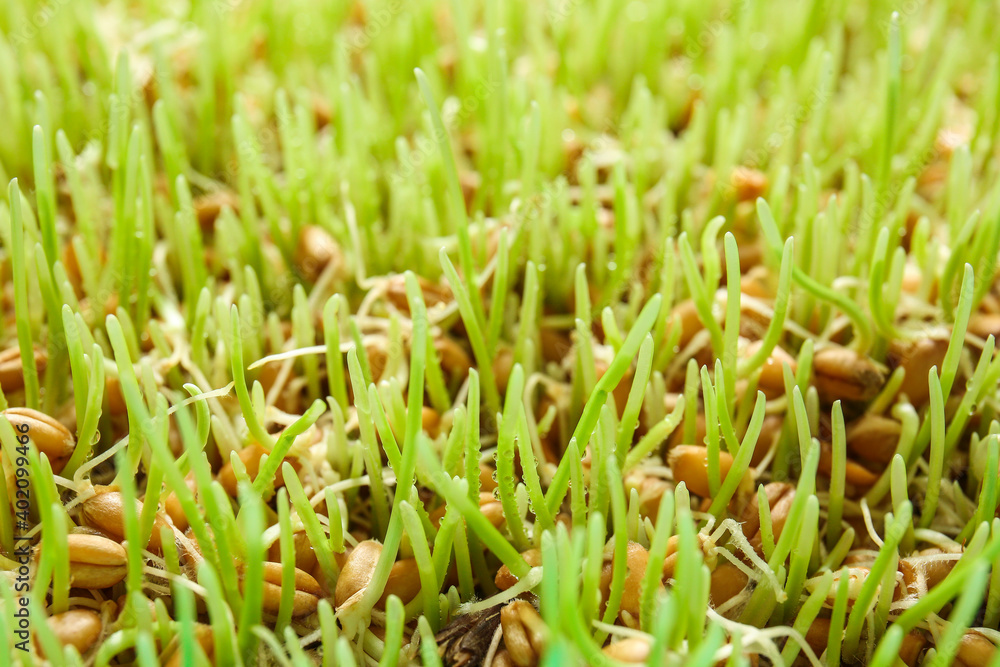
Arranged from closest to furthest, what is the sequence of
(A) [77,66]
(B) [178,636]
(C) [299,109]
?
1. (B) [178,636]
2. (C) [299,109]
3. (A) [77,66]

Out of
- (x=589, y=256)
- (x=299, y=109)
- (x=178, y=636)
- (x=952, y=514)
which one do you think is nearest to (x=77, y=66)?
(x=299, y=109)

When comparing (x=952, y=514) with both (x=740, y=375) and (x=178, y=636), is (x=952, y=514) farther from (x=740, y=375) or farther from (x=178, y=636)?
(x=178, y=636)

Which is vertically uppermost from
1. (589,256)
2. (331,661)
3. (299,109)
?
(299,109)

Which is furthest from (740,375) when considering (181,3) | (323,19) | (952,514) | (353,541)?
(181,3)

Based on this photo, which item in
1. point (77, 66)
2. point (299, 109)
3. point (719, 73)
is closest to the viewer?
point (299, 109)

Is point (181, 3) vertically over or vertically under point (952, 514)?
over

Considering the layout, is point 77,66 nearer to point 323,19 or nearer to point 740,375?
point 323,19

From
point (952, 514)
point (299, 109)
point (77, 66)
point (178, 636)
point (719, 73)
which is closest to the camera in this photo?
point (178, 636)

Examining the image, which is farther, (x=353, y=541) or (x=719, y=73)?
(x=719, y=73)

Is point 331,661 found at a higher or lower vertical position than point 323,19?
lower
